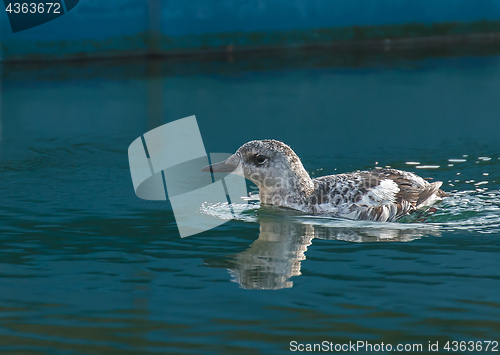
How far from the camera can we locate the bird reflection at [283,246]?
4906 mm

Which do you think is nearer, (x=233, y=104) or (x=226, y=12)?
(x=233, y=104)

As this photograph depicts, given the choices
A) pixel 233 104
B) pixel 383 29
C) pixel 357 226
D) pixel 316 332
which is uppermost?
pixel 383 29

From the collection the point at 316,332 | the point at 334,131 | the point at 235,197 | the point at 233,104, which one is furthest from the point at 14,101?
the point at 316,332

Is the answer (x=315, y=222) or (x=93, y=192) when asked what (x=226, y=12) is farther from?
(x=315, y=222)

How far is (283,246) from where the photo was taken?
18.5ft

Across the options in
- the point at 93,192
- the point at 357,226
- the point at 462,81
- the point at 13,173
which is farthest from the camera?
the point at 462,81

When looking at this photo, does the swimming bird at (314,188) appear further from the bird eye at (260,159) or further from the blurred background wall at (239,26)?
the blurred background wall at (239,26)

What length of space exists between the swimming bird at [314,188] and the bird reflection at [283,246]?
0.87 feet

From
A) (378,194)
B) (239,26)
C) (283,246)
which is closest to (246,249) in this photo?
(283,246)

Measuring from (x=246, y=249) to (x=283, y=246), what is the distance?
292 mm

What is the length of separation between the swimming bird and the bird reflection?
265mm

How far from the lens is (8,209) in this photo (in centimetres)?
671

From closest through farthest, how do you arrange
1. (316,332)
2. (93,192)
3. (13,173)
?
(316,332), (93,192), (13,173)

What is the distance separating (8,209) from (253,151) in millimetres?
2326
